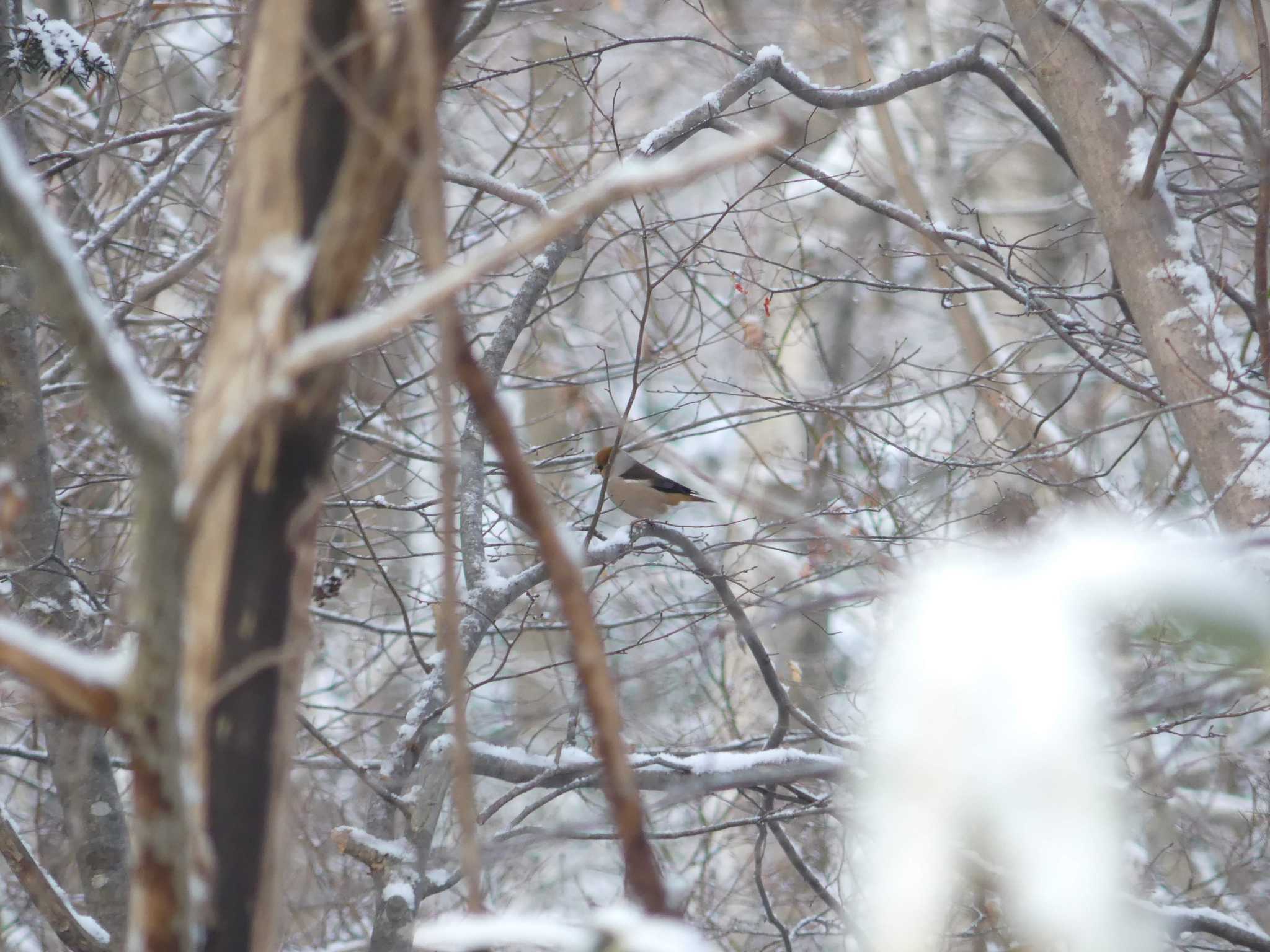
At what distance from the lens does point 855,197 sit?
3391 mm

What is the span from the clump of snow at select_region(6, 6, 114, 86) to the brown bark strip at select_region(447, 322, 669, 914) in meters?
2.90

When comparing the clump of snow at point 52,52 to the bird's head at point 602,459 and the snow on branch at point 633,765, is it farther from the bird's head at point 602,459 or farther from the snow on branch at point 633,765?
the bird's head at point 602,459

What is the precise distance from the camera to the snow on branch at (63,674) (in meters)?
0.87

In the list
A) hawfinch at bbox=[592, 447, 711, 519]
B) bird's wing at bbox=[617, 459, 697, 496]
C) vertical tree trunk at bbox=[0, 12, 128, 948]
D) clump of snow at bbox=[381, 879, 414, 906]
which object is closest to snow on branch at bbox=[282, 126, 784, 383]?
clump of snow at bbox=[381, 879, 414, 906]

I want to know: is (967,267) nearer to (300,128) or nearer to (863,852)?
(863,852)

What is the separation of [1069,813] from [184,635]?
2.85 ft

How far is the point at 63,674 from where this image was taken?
2.88 ft

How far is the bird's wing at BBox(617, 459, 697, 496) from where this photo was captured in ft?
18.9

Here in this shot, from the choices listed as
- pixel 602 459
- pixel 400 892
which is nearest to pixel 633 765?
pixel 400 892

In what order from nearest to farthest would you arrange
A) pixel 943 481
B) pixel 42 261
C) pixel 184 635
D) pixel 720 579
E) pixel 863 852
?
pixel 42 261, pixel 184 635, pixel 720 579, pixel 863 852, pixel 943 481

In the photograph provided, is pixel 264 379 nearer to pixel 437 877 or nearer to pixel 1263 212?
pixel 437 877

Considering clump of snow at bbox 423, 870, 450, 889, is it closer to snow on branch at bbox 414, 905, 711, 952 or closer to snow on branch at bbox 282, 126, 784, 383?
snow on branch at bbox 414, 905, 711, 952

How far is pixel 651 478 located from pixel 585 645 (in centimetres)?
486

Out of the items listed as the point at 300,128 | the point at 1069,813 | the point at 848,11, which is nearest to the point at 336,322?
the point at 300,128
